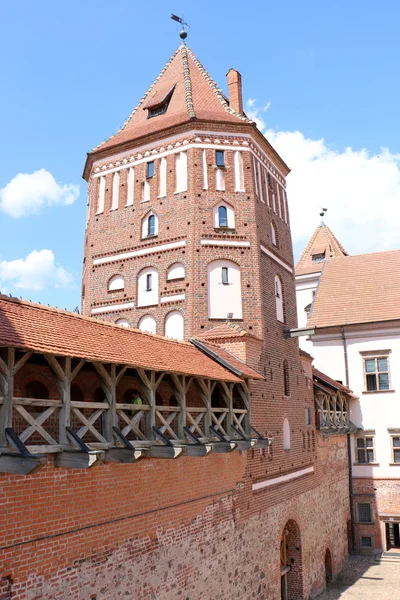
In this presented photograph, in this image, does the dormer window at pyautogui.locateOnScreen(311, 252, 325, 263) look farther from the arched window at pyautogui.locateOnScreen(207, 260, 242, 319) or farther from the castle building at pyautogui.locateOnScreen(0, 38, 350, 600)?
the arched window at pyautogui.locateOnScreen(207, 260, 242, 319)

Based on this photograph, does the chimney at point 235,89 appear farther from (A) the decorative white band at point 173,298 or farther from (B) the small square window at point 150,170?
→ (A) the decorative white band at point 173,298

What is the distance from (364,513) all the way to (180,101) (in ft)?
59.4

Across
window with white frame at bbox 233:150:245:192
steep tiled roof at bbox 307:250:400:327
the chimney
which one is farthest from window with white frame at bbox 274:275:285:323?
steep tiled roof at bbox 307:250:400:327

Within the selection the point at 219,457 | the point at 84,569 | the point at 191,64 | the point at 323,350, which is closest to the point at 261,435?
the point at 219,457

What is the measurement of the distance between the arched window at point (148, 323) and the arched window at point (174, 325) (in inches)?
17.8

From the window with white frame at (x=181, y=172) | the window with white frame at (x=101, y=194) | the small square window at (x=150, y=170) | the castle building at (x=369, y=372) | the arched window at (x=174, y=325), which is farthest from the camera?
the castle building at (x=369, y=372)

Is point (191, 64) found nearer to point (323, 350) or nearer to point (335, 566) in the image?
point (323, 350)

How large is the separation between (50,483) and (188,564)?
4292mm

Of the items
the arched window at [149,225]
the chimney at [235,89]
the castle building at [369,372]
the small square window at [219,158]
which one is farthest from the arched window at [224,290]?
the castle building at [369,372]

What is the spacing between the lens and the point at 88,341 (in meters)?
8.46

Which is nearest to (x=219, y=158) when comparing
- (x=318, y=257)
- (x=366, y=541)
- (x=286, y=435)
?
(x=286, y=435)

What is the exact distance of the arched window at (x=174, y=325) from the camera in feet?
50.4

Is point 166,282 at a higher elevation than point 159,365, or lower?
higher

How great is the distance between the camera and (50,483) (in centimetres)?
743
